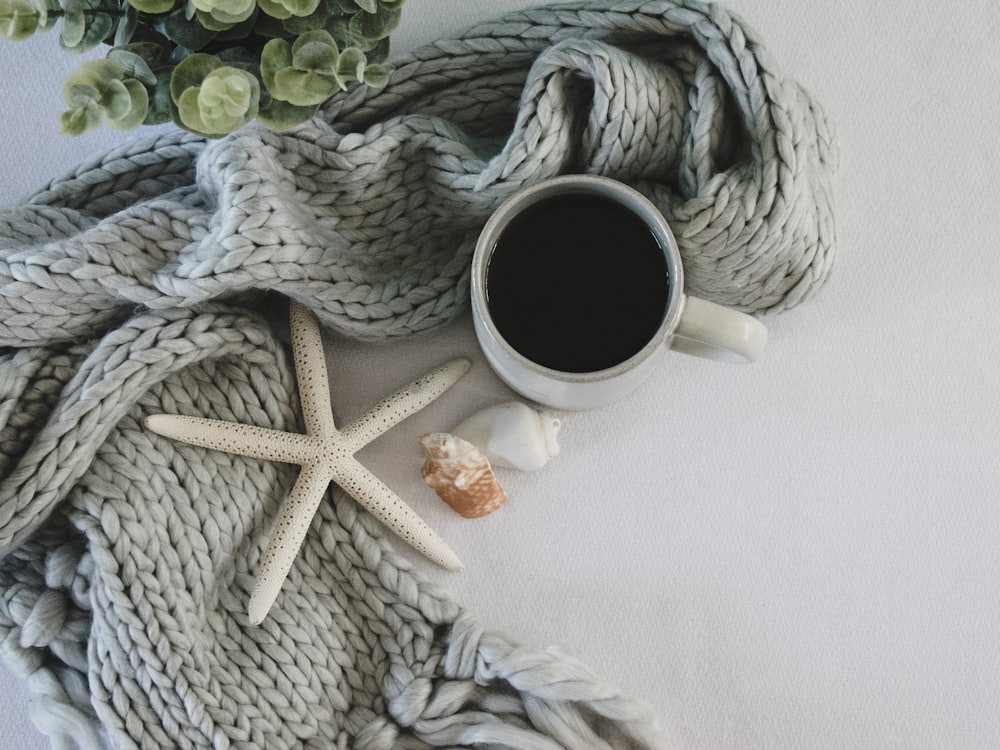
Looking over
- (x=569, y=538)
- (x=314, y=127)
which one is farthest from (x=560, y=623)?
(x=314, y=127)

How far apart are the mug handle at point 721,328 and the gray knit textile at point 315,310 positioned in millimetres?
72

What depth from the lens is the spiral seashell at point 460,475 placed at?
690mm

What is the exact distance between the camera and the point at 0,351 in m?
0.68

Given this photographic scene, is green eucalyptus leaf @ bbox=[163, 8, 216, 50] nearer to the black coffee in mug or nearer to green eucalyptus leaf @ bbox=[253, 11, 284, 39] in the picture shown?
green eucalyptus leaf @ bbox=[253, 11, 284, 39]

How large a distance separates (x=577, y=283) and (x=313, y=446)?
8.5 inches

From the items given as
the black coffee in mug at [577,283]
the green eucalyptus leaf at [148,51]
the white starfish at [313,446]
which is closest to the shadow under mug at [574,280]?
the black coffee in mug at [577,283]

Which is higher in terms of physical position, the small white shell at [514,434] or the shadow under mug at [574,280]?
the shadow under mug at [574,280]

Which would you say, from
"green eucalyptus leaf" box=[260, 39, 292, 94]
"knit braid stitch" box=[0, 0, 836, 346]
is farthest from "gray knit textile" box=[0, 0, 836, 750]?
"green eucalyptus leaf" box=[260, 39, 292, 94]

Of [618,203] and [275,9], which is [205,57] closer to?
[275,9]

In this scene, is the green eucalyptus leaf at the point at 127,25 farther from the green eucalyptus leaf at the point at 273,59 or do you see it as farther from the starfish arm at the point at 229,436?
the starfish arm at the point at 229,436

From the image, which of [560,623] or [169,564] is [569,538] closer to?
[560,623]

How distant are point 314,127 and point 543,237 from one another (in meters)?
0.18

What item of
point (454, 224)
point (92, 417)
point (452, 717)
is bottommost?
point (452, 717)

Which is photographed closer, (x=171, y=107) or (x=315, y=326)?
(x=171, y=107)
